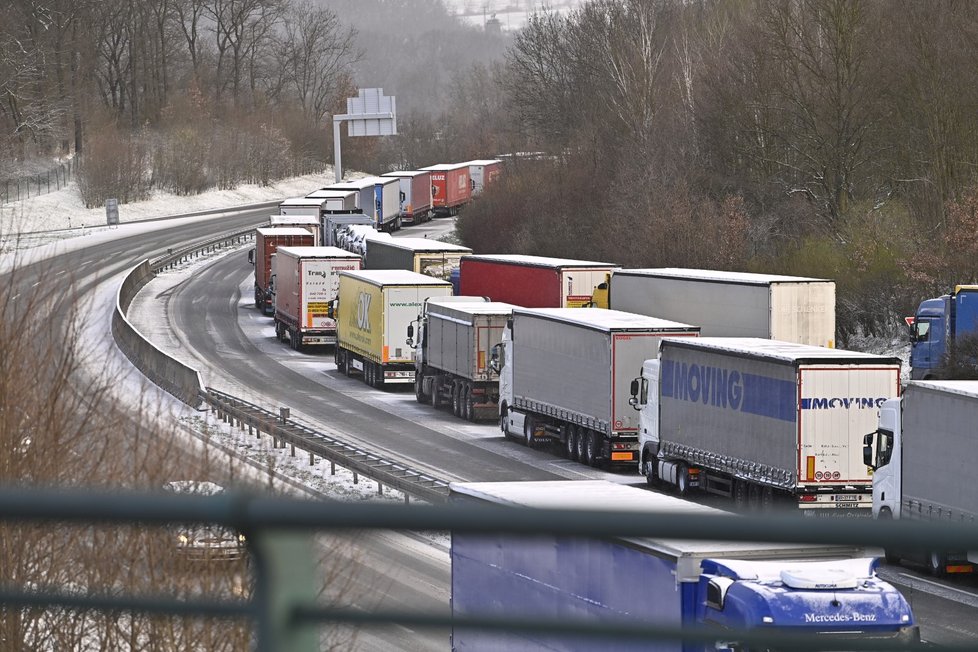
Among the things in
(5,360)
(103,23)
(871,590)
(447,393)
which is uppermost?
(103,23)

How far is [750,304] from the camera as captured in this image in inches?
1332

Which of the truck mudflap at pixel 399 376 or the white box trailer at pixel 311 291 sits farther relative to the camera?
the white box trailer at pixel 311 291

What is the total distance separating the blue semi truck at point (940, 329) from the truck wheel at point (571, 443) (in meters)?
10.6

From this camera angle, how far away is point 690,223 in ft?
176

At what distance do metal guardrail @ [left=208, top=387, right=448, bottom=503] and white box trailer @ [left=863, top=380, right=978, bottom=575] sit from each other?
7463mm

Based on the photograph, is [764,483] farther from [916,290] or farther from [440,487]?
[916,290]

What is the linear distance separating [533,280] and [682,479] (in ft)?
54.5

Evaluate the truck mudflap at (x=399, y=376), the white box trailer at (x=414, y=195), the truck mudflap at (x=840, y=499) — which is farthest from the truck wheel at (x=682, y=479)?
the white box trailer at (x=414, y=195)

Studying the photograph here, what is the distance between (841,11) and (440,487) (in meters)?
34.0

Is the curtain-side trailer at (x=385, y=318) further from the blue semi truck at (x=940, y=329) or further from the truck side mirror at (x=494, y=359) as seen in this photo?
the blue semi truck at (x=940, y=329)

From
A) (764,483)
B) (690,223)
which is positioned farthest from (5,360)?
(690,223)

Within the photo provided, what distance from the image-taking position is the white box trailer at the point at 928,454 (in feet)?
68.0

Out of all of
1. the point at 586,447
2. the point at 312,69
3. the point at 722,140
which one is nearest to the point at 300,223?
the point at 722,140

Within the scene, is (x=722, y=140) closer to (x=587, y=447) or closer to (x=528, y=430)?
(x=528, y=430)
